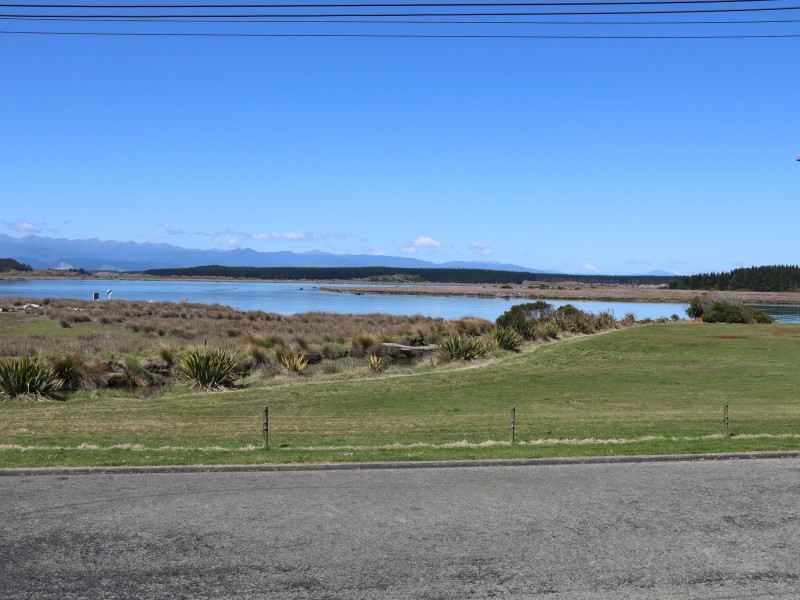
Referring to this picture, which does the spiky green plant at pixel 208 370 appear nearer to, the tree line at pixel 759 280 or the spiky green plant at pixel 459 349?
the spiky green plant at pixel 459 349

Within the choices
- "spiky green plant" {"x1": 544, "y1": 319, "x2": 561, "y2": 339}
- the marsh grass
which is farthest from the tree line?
"spiky green plant" {"x1": 544, "y1": 319, "x2": 561, "y2": 339}

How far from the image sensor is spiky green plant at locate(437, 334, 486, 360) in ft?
106

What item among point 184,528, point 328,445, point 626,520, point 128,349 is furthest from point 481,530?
point 128,349

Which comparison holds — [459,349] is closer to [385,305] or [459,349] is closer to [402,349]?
[402,349]

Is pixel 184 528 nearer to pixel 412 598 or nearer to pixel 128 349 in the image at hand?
pixel 412 598

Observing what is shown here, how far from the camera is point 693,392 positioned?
75.8ft

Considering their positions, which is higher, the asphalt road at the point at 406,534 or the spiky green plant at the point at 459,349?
the asphalt road at the point at 406,534

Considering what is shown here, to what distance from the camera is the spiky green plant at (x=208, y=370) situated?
24.8 meters

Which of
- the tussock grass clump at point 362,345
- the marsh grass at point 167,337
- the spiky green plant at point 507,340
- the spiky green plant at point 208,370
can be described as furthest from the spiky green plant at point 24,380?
the spiky green plant at point 507,340

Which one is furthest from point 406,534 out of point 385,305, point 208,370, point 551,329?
point 385,305

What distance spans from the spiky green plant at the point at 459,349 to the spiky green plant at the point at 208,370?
10430mm

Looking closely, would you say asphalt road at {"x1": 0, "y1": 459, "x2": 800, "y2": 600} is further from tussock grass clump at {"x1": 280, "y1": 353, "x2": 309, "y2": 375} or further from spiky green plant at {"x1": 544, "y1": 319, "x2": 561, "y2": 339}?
spiky green plant at {"x1": 544, "y1": 319, "x2": 561, "y2": 339}

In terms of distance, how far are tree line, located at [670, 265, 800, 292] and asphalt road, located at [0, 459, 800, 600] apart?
551 feet

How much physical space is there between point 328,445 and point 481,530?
20.5 feet
